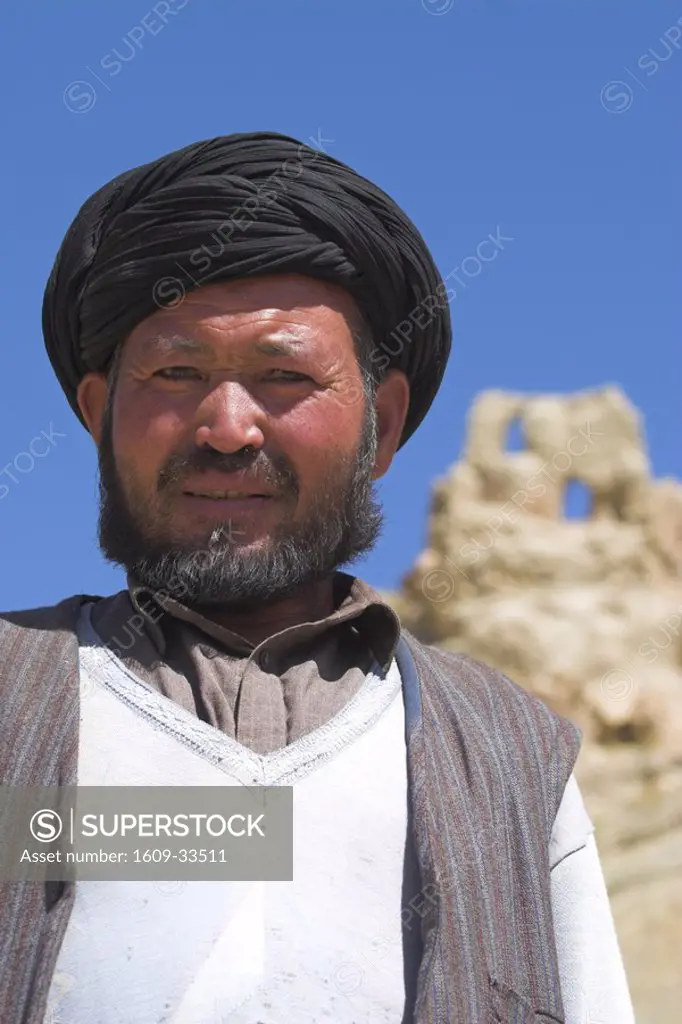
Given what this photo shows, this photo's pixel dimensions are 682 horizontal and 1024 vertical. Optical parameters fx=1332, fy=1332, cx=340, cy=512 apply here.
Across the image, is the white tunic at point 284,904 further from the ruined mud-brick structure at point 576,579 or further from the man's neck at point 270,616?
the ruined mud-brick structure at point 576,579

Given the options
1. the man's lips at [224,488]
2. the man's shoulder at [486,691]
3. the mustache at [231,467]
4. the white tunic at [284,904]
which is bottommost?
the white tunic at [284,904]

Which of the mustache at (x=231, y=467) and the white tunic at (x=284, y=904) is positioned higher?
the mustache at (x=231, y=467)

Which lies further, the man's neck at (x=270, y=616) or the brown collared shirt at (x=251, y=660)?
the man's neck at (x=270, y=616)

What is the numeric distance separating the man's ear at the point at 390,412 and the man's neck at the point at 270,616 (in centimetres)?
36

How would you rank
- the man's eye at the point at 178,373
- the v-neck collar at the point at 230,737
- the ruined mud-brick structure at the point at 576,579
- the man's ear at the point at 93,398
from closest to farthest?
the v-neck collar at the point at 230,737, the man's eye at the point at 178,373, the man's ear at the point at 93,398, the ruined mud-brick structure at the point at 576,579

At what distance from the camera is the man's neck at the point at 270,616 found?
2648 mm

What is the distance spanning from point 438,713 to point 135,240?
3.67 feet

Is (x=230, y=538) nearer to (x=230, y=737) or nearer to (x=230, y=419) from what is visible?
(x=230, y=419)

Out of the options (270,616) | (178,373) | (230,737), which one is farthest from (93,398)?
(230,737)

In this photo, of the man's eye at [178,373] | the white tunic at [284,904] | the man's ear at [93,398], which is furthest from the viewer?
the man's ear at [93,398]

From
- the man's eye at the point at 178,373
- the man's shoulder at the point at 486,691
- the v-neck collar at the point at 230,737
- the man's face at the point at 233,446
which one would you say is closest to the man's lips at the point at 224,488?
the man's face at the point at 233,446

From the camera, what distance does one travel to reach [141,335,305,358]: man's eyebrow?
101 inches

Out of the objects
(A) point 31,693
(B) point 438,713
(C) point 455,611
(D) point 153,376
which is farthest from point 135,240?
(C) point 455,611

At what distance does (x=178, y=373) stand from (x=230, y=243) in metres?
0.28
